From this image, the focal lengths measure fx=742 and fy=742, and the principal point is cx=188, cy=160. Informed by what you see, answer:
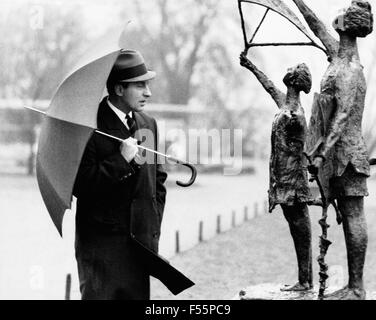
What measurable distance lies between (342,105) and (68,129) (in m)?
1.98

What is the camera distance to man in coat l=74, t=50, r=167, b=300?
5.20 meters

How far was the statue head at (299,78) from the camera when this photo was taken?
5.93m

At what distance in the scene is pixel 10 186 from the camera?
28094 millimetres

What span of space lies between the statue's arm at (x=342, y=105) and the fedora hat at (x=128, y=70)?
4.50ft

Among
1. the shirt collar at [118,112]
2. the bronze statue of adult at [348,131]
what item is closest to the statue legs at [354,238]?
the bronze statue of adult at [348,131]

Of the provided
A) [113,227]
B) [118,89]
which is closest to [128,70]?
[118,89]

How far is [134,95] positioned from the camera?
538 centimetres

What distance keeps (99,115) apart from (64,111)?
0.34 meters

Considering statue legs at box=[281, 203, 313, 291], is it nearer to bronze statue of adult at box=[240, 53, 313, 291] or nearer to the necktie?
bronze statue of adult at box=[240, 53, 313, 291]

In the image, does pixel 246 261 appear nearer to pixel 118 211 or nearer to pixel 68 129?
pixel 118 211

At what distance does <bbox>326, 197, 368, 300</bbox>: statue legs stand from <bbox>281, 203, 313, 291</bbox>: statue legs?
531 millimetres

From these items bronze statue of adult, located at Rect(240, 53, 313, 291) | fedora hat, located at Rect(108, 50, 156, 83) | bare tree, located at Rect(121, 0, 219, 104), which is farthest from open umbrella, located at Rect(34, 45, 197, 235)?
bare tree, located at Rect(121, 0, 219, 104)

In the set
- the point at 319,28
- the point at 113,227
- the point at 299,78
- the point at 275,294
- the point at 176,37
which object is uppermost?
the point at 176,37
